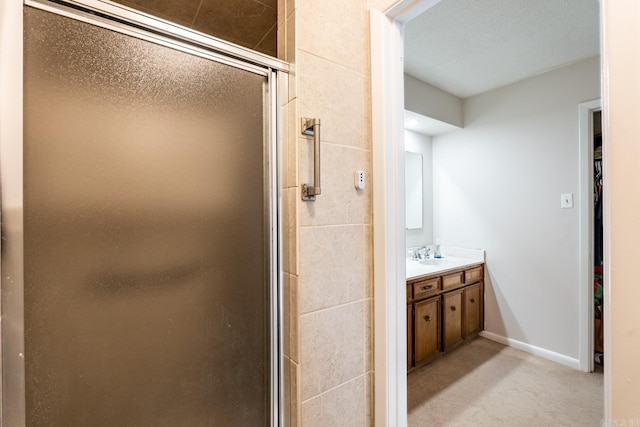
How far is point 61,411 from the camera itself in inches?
26.3

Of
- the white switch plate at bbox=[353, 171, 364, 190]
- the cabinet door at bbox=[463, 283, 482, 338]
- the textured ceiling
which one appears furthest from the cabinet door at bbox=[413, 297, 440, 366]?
the textured ceiling

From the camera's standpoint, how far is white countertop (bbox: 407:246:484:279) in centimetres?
239

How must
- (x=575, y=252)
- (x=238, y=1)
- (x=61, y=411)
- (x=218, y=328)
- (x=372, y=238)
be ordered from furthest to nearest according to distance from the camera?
1. (x=575, y=252)
2. (x=238, y=1)
3. (x=372, y=238)
4. (x=218, y=328)
5. (x=61, y=411)

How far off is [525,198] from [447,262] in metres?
0.94

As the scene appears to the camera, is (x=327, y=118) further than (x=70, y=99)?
Yes

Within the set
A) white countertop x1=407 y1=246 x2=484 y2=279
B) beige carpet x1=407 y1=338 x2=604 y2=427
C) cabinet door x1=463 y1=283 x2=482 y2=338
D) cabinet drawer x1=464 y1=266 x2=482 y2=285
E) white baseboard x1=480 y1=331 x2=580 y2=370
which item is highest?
white countertop x1=407 y1=246 x2=484 y2=279

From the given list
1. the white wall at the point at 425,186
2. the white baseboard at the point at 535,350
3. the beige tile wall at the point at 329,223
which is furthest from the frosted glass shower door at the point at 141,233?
the white baseboard at the point at 535,350

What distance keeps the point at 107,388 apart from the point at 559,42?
10.5 ft

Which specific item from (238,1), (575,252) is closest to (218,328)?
(238,1)

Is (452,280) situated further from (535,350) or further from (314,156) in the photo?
(314,156)

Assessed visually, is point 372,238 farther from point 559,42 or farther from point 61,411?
point 559,42

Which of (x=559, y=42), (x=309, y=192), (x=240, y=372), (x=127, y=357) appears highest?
(x=559, y=42)

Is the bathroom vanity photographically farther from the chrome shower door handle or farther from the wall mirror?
the chrome shower door handle

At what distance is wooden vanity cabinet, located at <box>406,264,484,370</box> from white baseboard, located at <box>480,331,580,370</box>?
137mm
